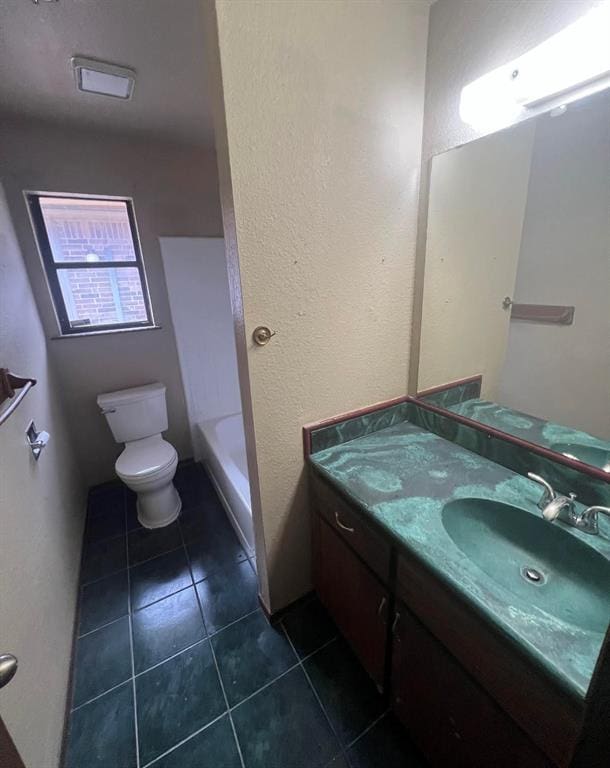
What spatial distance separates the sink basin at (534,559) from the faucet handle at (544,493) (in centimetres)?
5

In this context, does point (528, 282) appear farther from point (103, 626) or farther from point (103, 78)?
point (103, 626)

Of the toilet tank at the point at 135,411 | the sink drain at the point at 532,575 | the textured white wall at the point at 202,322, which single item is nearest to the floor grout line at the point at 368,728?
the sink drain at the point at 532,575

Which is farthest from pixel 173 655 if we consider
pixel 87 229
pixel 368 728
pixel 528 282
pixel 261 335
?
pixel 87 229

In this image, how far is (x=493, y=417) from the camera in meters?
1.17

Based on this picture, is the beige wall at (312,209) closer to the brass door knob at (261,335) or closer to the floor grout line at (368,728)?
the brass door knob at (261,335)

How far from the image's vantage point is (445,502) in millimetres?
979

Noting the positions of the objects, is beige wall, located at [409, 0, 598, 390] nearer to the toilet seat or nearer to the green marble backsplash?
the green marble backsplash

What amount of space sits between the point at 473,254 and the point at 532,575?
1.06 m

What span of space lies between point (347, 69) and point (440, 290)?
2.62 ft

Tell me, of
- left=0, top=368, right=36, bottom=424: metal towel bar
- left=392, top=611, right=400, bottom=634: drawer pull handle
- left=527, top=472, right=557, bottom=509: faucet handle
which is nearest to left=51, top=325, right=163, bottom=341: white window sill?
left=0, top=368, right=36, bottom=424: metal towel bar

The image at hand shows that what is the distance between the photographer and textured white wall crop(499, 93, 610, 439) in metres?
0.84

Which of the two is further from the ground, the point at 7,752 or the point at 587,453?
the point at 587,453

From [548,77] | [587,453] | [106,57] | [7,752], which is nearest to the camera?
[7,752]

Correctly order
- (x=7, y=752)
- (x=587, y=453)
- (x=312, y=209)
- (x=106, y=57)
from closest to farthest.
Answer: (x=7, y=752), (x=587, y=453), (x=312, y=209), (x=106, y=57)
